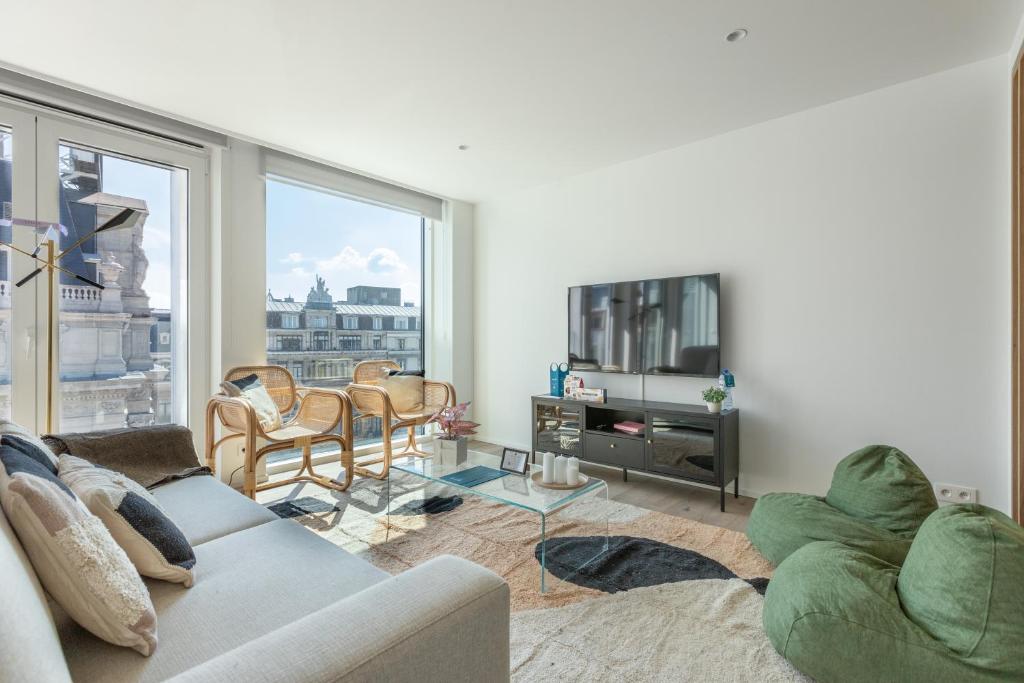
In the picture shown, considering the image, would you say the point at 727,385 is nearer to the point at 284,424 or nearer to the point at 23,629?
the point at 284,424

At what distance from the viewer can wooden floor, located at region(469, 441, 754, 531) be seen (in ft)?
9.77

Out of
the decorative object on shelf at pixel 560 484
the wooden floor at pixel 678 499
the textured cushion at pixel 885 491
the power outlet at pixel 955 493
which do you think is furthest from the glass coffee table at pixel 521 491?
the power outlet at pixel 955 493

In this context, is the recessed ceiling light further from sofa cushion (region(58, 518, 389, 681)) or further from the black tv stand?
sofa cushion (region(58, 518, 389, 681))

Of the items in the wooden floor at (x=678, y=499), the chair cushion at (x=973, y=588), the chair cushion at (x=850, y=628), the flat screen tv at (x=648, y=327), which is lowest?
the wooden floor at (x=678, y=499)

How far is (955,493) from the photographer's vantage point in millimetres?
2637

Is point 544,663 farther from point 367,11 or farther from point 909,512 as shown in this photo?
point 367,11

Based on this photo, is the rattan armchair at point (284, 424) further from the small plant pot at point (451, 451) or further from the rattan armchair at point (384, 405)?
the small plant pot at point (451, 451)

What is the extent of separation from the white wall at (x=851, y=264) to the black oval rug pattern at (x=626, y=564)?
120 centimetres

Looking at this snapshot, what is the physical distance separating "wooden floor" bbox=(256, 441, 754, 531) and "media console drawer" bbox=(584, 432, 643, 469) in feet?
0.62

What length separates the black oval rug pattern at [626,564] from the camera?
85.0 inches

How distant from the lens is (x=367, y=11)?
2174 mm

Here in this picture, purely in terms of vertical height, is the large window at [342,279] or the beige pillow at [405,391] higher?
the large window at [342,279]

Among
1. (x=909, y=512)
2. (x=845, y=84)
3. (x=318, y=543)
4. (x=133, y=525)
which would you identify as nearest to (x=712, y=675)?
(x=909, y=512)

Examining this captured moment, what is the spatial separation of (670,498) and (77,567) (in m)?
3.04
